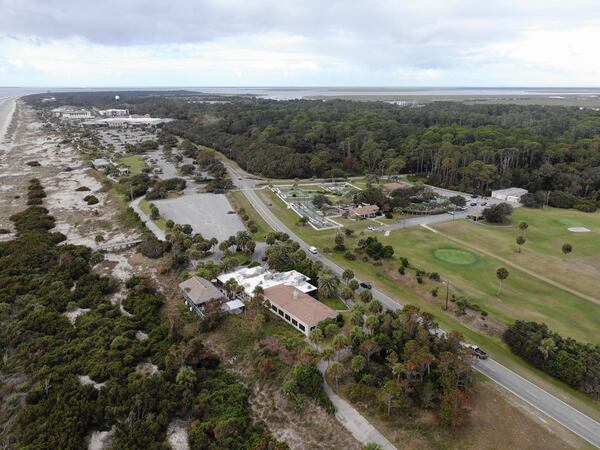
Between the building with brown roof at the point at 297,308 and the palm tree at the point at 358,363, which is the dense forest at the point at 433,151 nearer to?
the building with brown roof at the point at 297,308

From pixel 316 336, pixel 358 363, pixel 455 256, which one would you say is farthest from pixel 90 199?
pixel 358 363

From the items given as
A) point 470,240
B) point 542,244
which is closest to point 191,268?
point 470,240

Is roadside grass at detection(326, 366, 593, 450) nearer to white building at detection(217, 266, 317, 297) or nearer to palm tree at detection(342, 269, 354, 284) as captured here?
white building at detection(217, 266, 317, 297)

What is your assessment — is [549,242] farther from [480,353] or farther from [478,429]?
[478,429]

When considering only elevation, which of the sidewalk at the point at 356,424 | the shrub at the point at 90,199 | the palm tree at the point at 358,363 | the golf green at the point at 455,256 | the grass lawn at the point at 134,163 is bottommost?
the shrub at the point at 90,199

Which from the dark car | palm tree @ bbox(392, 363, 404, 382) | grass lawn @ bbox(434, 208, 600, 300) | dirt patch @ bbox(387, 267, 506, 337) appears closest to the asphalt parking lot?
dirt patch @ bbox(387, 267, 506, 337)

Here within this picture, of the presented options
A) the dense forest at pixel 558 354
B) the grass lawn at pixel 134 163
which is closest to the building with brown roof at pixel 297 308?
the dense forest at pixel 558 354

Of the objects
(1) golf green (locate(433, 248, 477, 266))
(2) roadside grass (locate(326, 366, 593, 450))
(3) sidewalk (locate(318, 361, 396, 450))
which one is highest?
(2) roadside grass (locate(326, 366, 593, 450))
